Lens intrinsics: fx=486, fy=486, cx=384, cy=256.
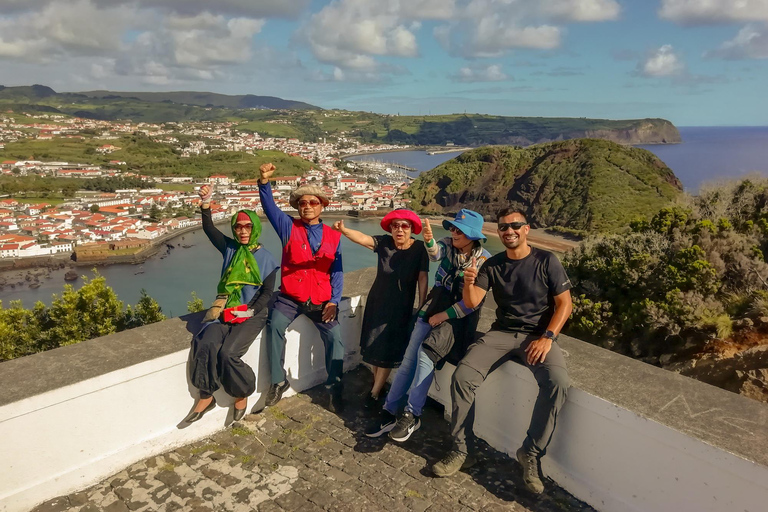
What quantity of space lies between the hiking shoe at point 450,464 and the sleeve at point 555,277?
0.90 meters

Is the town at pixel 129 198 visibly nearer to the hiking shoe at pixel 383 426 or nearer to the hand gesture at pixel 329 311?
the hand gesture at pixel 329 311

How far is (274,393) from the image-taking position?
2818mm

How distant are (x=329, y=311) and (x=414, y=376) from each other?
64 cm

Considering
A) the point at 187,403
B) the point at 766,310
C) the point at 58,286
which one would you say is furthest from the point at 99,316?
the point at 58,286

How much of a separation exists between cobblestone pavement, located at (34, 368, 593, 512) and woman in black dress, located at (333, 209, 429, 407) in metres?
0.44

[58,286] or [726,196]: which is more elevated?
[726,196]

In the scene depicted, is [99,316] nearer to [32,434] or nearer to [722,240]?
[32,434]

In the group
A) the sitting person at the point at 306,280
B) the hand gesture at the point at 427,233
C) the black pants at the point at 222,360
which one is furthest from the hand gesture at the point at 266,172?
the hand gesture at the point at 427,233

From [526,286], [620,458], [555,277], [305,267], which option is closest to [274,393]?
[305,267]

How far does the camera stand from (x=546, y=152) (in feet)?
225

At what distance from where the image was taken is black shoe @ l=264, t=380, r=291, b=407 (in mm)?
2817

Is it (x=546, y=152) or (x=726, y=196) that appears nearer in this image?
(x=726, y=196)

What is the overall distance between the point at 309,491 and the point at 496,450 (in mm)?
1001

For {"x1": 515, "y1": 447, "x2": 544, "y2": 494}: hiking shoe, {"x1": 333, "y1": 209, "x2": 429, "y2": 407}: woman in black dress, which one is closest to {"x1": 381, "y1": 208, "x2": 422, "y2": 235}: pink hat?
{"x1": 333, "y1": 209, "x2": 429, "y2": 407}: woman in black dress
